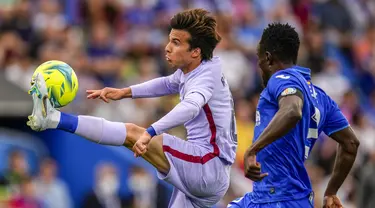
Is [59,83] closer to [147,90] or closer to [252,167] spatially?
[147,90]

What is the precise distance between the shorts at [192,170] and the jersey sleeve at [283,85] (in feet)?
3.85

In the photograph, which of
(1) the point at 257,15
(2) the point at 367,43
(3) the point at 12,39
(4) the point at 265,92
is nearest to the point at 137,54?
(3) the point at 12,39

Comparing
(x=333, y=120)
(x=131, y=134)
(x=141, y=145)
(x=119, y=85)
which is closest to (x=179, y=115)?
(x=141, y=145)

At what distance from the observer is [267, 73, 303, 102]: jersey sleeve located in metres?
9.17

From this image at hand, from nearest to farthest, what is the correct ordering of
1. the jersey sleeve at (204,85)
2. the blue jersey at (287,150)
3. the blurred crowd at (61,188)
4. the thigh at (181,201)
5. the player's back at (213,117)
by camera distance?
the blue jersey at (287,150), the jersey sleeve at (204,85), the player's back at (213,117), the thigh at (181,201), the blurred crowd at (61,188)

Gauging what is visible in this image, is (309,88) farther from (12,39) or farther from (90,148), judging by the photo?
(12,39)

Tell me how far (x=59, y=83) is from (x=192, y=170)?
1.38m

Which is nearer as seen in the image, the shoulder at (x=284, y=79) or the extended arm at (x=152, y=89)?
the shoulder at (x=284, y=79)

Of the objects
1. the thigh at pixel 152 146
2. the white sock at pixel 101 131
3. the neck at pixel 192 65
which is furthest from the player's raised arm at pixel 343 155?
the white sock at pixel 101 131

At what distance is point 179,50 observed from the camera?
10250 millimetres

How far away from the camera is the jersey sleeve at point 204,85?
32.9ft

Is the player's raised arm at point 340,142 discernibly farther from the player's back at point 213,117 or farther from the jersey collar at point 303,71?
the player's back at point 213,117

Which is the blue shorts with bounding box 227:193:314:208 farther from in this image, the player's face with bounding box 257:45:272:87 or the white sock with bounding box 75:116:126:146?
the white sock with bounding box 75:116:126:146

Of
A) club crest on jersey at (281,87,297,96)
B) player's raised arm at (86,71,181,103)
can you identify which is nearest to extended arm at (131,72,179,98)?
player's raised arm at (86,71,181,103)
